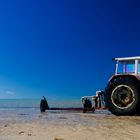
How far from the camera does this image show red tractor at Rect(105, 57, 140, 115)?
13.8m

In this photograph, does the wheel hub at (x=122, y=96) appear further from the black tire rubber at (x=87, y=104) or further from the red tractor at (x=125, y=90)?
the black tire rubber at (x=87, y=104)

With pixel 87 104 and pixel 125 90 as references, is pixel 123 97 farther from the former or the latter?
pixel 87 104

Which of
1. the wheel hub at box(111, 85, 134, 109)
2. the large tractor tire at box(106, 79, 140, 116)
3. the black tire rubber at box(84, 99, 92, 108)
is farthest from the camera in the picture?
the black tire rubber at box(84, 99, 92, 108)

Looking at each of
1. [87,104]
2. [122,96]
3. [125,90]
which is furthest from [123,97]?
[87,104]

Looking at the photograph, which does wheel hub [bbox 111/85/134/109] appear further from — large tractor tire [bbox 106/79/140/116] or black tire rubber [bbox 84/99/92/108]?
black tire rubber [bbox 84/99/92/108]

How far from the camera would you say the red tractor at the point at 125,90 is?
545 inches

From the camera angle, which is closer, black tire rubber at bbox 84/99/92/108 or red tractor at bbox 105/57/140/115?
red tractor at bbox 105/57/140/115

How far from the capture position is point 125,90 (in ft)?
Result: 46.6

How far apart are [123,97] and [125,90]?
0.27 meters

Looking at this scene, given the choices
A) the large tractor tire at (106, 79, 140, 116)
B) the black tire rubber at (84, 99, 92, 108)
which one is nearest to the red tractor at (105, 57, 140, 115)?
the large tractor tire at (106, 79, 140, 116)

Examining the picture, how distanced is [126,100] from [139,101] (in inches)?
21.2

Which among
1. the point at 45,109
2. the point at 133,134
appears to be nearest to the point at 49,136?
the point at 133,134

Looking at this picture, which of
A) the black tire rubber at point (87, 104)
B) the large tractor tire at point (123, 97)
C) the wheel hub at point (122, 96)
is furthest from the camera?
the black tire rubber at point (87, 104)

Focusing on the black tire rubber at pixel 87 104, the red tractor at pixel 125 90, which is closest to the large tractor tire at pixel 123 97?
the red tractor at pixel 125 90
